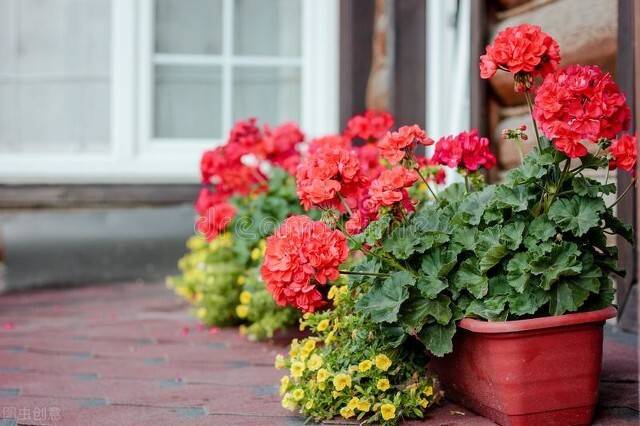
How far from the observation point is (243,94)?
435 cm

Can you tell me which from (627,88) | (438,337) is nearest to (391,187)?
(438,337)

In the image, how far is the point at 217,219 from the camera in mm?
2867

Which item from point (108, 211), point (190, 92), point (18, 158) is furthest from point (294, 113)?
point (18, 158)

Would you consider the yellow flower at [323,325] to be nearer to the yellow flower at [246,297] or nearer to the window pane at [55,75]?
the yellow flower at [246,297]

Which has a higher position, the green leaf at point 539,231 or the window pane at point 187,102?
the window pane at point 187,102

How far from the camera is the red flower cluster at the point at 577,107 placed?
4.94ft

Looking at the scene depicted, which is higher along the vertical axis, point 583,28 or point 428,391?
point 583,28

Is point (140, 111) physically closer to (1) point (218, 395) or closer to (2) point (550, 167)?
(1) point (218, 395)

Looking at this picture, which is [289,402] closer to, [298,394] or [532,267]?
[298,394]

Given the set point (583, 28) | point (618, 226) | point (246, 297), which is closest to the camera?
point (618, 226)

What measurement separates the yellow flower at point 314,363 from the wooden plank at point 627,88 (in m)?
1.01

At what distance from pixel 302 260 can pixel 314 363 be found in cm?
29

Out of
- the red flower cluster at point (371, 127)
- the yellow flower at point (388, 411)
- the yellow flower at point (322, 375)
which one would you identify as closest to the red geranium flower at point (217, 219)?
the red flower cluster at point (371, 127)

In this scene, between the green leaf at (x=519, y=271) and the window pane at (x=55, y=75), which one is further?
the window pane at (x=55, y=75)
